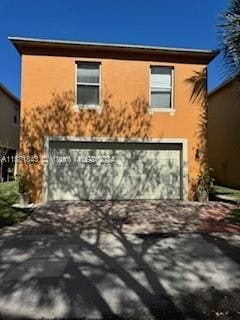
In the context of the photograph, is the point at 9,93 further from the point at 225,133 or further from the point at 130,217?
the point at 130,217

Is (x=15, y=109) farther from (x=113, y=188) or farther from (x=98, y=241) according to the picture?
(x=98, y=241)

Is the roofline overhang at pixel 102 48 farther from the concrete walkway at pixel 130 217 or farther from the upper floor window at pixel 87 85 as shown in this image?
the concrete walkway at pixel 130 217

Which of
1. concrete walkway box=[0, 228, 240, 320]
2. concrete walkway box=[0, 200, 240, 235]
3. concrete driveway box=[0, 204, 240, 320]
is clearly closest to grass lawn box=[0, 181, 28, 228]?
concrete walkway box=[0, 200, 240, 235]

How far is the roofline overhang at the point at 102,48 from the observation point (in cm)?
1374

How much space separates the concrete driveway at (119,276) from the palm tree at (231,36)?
6679 mm

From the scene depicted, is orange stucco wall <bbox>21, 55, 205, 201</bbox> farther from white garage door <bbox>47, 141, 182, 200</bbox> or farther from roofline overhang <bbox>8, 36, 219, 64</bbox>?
white garage door <bbox>47, 141, 182, 200</bbox>

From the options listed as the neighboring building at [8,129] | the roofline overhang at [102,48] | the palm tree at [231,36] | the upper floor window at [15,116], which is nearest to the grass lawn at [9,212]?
the roofline overhang at [102,48]

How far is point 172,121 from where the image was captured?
14.6 metres

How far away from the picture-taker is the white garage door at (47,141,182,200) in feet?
46.4

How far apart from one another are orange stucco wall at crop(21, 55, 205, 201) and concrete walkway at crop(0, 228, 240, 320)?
6.26 m

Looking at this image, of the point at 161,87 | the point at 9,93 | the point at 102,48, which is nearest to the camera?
the point at 102,48

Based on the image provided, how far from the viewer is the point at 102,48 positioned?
46.5 ft

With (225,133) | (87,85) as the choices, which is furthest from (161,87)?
(225,133)

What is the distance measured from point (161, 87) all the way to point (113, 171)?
3711 mm
